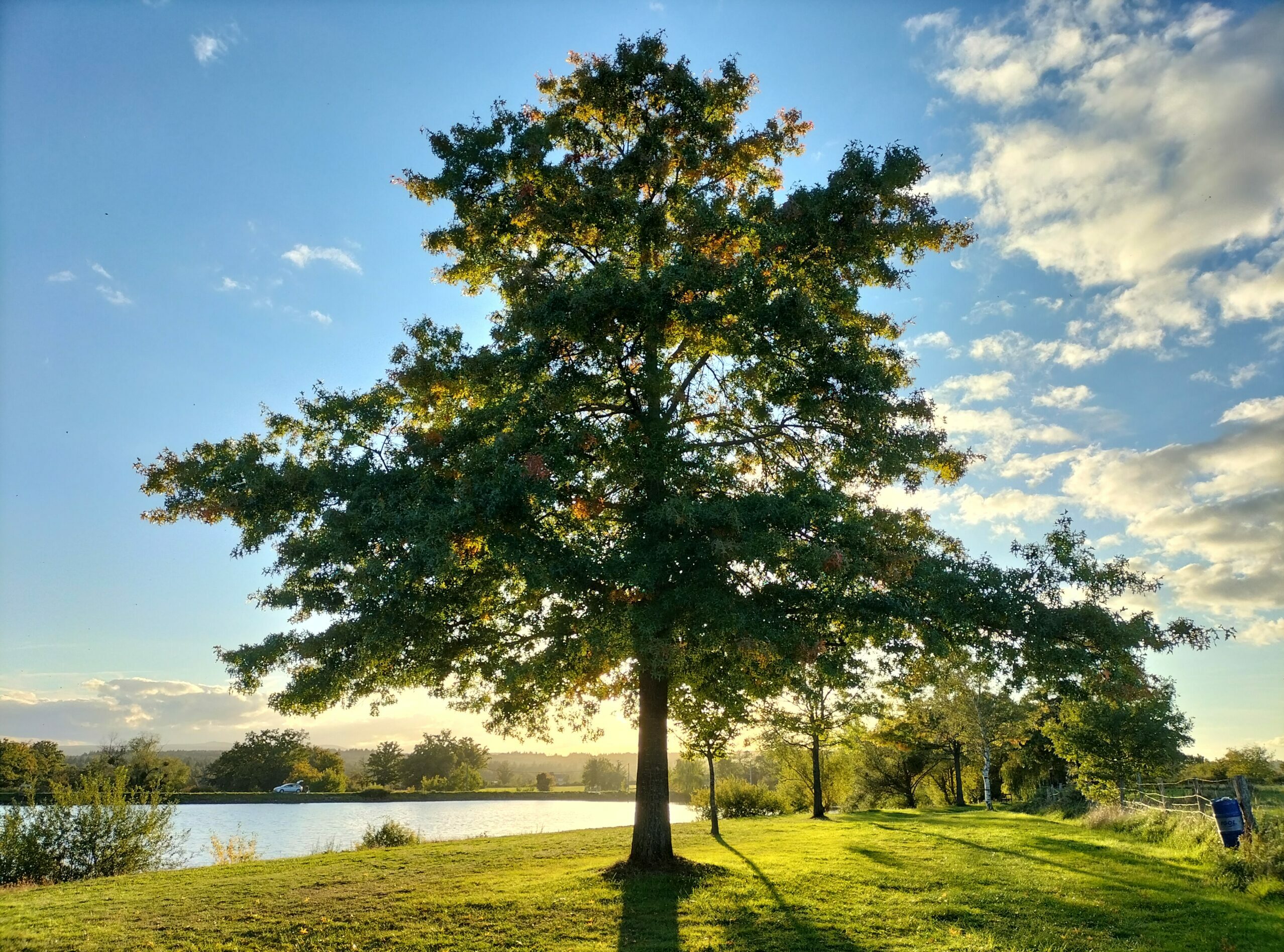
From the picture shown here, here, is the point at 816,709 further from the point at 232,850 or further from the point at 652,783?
the point at 232,850

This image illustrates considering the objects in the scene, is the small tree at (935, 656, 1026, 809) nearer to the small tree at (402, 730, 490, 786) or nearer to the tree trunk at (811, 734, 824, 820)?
the tree trunk at (811, 734, 824, 820)

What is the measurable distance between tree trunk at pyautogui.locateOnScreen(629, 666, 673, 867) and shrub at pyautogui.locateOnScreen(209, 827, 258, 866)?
42.1 ft

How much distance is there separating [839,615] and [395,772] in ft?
311

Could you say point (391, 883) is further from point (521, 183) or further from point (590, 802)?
point (590, 802)

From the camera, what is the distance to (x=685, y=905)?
1220 cm

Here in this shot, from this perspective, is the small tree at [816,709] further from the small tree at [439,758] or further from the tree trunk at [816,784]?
the small tree at [439,758]

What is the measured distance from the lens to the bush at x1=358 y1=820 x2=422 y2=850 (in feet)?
79.3

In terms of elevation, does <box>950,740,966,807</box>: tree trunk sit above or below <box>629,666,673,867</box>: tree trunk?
below

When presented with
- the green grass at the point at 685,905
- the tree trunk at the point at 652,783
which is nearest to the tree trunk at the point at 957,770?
the green grass at the point at 685,905

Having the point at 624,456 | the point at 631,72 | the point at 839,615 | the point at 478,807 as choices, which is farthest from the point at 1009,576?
the point at 478,807

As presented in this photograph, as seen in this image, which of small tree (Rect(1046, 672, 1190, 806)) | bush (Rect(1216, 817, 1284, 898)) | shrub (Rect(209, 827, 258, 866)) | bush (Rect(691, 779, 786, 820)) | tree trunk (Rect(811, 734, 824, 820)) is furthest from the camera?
bush (Rect(691, 779, 786, 820))

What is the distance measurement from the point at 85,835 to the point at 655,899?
16.5 m

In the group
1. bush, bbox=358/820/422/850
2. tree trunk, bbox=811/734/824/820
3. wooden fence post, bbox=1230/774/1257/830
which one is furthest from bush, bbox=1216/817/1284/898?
tree trunk, bbox=811/734/824/820

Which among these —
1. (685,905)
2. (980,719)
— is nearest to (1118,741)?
(980,719)
